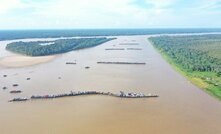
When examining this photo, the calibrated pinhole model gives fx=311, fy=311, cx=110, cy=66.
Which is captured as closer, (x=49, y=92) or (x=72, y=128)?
(x=72, y=128)

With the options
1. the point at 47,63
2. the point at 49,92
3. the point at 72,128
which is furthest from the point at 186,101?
the point at 47,63

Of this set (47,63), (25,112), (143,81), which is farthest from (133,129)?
(47,63)

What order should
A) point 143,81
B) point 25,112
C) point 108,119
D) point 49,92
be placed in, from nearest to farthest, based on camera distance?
point 108,119
point 25,112
point 49,92
point 143,81

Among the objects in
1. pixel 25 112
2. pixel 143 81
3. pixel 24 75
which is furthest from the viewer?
pixel 24 75

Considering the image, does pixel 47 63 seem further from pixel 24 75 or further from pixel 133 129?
pixel 133 129

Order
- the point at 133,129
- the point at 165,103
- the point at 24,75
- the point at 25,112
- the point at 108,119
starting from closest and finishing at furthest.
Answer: the point at 133,129, the point at 108,119, the point at 25,112, the point at 165,103, the point at 24,75

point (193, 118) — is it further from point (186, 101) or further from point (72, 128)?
point (72, 128)
